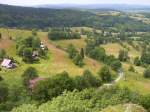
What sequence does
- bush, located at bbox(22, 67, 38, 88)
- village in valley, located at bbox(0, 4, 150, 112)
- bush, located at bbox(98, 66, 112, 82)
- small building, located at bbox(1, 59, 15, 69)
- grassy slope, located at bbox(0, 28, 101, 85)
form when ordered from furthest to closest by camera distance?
small building, located at bbox(1, 59, 15, 69)
bush, located at bbox(98, 66, 112, 82)
grassy slope, located at bbox(0, 28, 101, 85)
bush, located at bbox(22, 67, 38, 88)
village in valley, located at bbox(0, 4, 150, 112)

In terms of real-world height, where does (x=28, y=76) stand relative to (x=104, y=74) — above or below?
above

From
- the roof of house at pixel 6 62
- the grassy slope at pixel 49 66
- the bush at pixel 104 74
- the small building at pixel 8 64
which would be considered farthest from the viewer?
the roof of house at pixel 6 62

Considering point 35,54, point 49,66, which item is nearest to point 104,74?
point 49,66

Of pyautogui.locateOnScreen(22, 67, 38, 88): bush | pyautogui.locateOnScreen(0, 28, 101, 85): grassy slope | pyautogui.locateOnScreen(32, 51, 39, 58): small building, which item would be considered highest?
pyautogui.locateOnScreen(22, 67, 38, 88): bush

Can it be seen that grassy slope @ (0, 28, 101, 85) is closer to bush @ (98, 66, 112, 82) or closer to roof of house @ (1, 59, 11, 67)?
roof of house @ (1, 59, 11, 67)

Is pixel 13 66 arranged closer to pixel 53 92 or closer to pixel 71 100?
pixel 53 92

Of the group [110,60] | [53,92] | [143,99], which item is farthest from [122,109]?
[110,60]

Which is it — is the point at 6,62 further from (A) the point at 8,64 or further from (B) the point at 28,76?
(B) the point at 28,76

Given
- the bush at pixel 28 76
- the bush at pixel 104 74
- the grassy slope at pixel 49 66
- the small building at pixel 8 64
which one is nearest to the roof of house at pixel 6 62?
the small building at pixel 8 64

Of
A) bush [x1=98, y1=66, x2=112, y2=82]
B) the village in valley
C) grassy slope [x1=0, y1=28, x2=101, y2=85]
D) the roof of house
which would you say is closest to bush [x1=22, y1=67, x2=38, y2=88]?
the village in valley

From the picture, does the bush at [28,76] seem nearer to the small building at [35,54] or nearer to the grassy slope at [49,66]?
the grassy slope at [49,66]

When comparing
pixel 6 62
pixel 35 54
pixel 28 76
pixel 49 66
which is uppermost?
pixel 28 76

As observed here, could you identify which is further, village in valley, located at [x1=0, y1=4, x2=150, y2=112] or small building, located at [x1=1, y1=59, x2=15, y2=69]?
small building, located at [x1=1, y1=59, x2=15, y2=69]
